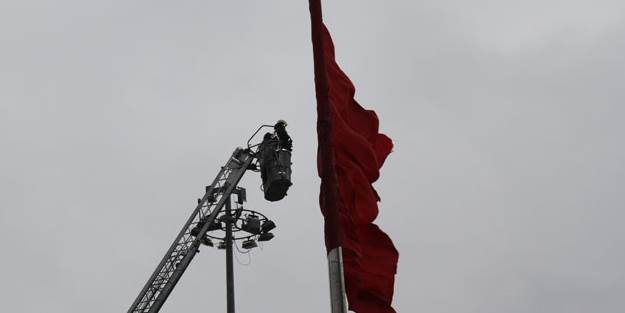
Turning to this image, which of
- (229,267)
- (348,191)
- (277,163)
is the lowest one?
(348,191)

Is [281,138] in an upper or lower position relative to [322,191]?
upper

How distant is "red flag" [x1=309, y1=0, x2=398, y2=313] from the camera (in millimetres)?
11164

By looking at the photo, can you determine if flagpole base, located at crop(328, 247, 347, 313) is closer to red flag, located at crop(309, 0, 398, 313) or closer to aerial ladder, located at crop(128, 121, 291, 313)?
red flag, located at crop(309, 0, 398, 313)

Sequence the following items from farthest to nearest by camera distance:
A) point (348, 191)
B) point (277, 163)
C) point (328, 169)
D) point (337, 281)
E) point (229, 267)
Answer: point (277, 163) → point (229, 267) → point (348, 191) → point (328, 169) → point (337, 281)

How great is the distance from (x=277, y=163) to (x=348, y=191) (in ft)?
66.5

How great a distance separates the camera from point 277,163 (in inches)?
1257

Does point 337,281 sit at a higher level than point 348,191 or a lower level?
lower

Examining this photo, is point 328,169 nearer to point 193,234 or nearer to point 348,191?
point 348,191

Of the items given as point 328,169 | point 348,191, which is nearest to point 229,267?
point 348,191

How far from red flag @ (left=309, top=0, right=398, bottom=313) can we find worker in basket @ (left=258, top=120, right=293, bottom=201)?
1909cm

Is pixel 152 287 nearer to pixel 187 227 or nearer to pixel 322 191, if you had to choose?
pixel 187 227

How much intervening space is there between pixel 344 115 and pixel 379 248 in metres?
2.01

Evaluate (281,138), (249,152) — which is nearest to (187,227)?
(249,152)

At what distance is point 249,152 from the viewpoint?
35688 mm
